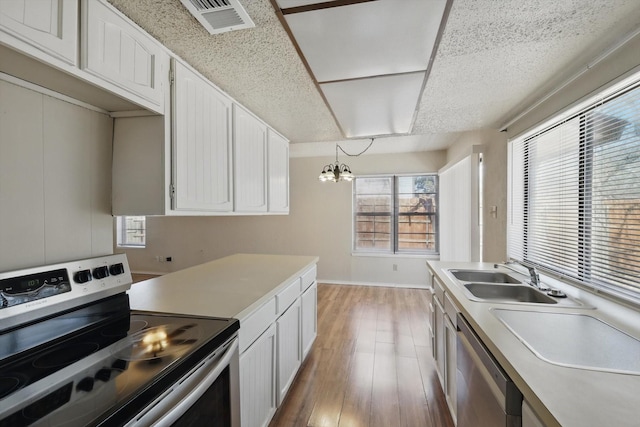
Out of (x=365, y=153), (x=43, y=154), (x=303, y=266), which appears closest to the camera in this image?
(x=43, y=154)

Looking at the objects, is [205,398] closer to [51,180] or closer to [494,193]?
[51,180]

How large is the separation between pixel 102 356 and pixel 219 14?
52.6 inches

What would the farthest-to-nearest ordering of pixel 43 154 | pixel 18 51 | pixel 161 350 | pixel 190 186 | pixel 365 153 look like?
pixel 365 153 < pixel 190 186 < pixel 43 154 < pixel 161 350 < pixel 18 51

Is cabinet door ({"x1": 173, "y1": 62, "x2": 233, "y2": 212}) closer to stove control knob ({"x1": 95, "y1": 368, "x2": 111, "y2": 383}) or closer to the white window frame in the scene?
stove control knob ({"x1": 95, "y1": 368, "x2": 111, "y2": 383})

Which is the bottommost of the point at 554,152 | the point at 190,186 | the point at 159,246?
the point at 159,246

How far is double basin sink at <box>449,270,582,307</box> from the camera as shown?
1.54 m

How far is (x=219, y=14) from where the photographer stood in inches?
43.6

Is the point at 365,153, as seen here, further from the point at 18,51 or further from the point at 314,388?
the point at 18,51

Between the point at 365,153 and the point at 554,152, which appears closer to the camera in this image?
the point at 554,152

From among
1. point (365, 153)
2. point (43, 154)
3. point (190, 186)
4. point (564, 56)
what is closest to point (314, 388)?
point (190, 186)

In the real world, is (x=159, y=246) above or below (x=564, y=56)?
below

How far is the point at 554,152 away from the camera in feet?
6.26

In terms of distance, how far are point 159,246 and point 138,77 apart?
549cm

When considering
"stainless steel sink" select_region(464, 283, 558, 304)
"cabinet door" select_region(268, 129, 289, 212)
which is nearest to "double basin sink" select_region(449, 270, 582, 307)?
"stainless steel sink" select_region(464, 283, 558, 304)
